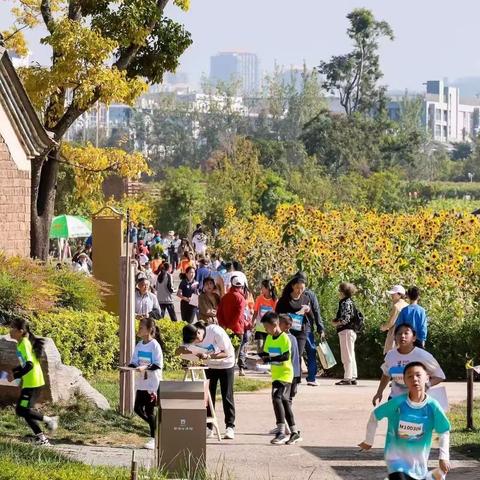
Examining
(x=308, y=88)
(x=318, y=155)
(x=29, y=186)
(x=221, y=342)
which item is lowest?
(x=221, y=342)

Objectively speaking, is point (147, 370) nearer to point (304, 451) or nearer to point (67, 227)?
point (304, 451)

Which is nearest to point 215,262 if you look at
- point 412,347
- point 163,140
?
point 412,347

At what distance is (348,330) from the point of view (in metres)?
21.6

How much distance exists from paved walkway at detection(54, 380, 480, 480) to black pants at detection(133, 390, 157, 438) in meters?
0.57

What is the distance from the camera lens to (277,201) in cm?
6131

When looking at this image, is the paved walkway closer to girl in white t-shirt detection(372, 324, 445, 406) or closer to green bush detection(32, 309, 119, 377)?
girl in white t-shirt detection(372, 324, 445, 406)

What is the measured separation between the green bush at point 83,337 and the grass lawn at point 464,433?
5.84m

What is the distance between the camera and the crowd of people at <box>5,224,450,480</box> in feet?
33.4

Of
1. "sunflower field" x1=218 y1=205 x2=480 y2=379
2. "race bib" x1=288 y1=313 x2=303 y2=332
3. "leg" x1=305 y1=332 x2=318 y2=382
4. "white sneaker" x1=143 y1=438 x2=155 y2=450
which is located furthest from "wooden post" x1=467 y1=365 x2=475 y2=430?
"sunflower field" x1=218 y1=205 x2=480 y2=379

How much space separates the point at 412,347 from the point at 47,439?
4223 millimetres

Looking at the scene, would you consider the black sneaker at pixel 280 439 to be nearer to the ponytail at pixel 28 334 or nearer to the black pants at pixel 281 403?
the black pants at pixel 281 403

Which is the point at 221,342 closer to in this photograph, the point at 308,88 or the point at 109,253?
the point at 109,253

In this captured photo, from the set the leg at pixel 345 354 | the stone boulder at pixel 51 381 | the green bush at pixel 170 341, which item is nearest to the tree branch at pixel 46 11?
the green bush at pixel 170 341

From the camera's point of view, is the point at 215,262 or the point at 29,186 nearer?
the point at 29,186
